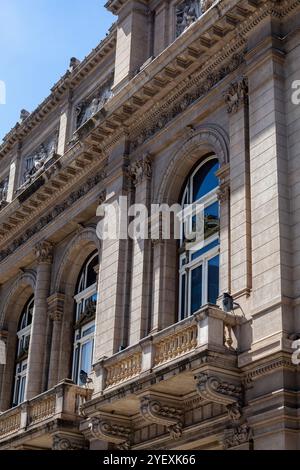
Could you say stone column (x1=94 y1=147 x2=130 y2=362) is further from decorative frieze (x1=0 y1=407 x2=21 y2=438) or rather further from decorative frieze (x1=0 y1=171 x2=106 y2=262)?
decorative frieze (x1=0 y1=407 x2=21 y2=438)

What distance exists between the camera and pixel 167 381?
827 inches

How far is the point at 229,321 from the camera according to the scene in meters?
20.8

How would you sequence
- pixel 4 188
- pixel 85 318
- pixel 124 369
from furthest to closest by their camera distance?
pixel 4 188, pixel 85 318, pixel 124 369

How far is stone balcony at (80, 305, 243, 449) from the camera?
19922mm

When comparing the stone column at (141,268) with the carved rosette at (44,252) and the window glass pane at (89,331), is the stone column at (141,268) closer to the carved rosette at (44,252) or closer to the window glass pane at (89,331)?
the window glass pane at (89,331)

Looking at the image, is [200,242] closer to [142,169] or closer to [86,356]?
[142,169]

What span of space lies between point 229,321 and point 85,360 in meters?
10.0

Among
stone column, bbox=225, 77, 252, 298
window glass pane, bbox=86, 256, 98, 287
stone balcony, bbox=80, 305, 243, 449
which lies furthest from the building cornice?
stone balcony, bbox=80, 305, 243, 449

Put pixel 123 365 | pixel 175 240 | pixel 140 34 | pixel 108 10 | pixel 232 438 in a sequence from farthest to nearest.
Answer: pixel 108 10
pixel 140 34
pixel 175 240
pixel 123 365
pixel 232 438

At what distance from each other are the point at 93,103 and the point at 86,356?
10.2 m

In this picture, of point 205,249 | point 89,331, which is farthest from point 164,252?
point 89,331

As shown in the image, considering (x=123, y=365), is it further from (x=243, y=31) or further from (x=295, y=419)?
(x=243, y=31)

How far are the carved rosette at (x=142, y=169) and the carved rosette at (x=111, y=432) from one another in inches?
315

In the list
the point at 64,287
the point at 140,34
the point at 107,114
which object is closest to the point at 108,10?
the point at 140,34
